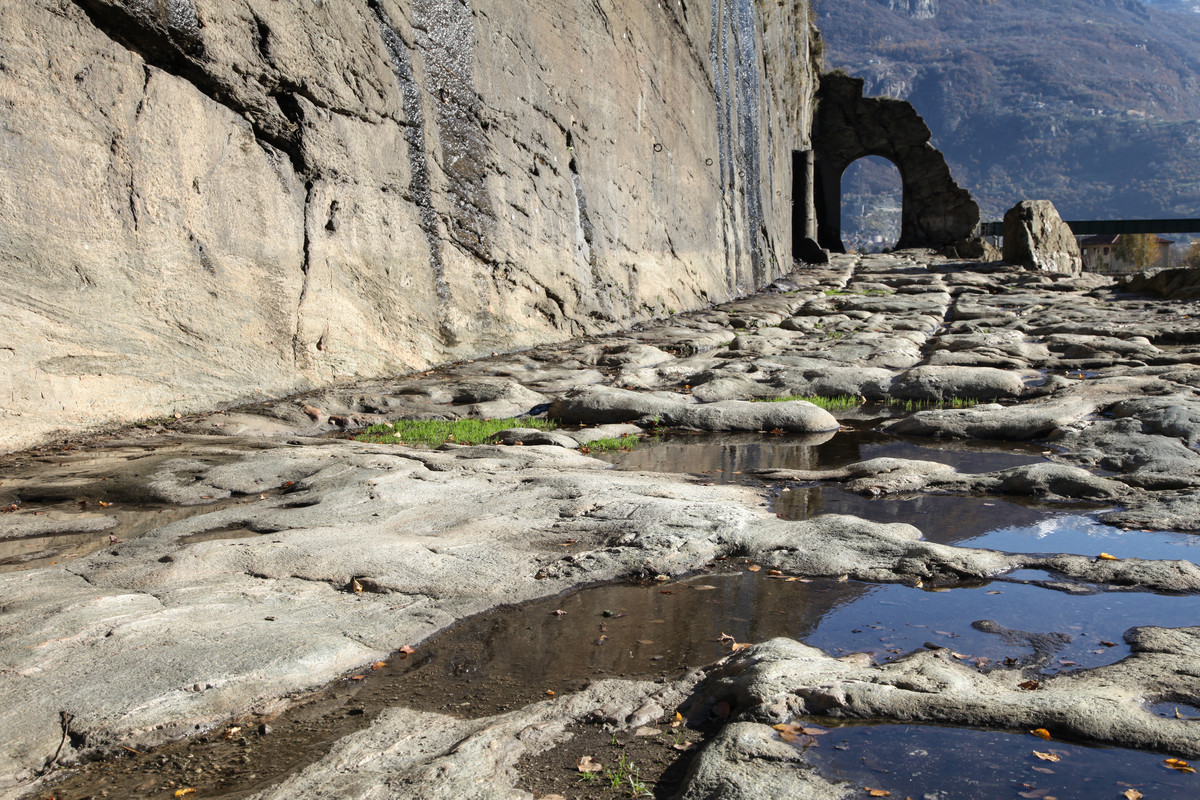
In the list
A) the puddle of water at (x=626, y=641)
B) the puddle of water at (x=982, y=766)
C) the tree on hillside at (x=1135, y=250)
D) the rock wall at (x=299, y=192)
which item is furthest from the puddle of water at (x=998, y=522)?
the tree on hillside at (x=1135, y=250)

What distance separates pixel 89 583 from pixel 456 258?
6.04m

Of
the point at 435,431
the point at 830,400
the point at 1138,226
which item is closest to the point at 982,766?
the point at 435,431

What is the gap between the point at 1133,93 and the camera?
17925 centimetres

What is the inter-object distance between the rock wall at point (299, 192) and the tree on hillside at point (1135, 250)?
63658mm

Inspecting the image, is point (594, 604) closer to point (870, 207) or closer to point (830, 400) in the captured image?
point (830, 400)

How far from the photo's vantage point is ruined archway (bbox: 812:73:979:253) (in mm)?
32188

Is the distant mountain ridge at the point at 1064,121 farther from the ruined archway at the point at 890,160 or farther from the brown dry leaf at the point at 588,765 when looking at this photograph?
the brown dry leaf at the point at 588,765

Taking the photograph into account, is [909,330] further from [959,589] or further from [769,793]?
[769,793]

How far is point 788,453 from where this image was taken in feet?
21.0

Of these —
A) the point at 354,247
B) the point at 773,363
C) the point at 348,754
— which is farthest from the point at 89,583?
the point at 773,363

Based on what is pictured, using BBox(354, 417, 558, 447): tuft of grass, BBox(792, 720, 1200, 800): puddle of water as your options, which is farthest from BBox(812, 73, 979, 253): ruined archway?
BBox(792, 720, 1200, 800): puddle of water

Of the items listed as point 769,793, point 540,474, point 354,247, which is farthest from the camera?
point 354,247

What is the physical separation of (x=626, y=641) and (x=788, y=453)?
3.54 meters

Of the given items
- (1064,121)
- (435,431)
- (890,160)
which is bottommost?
(435,431)
